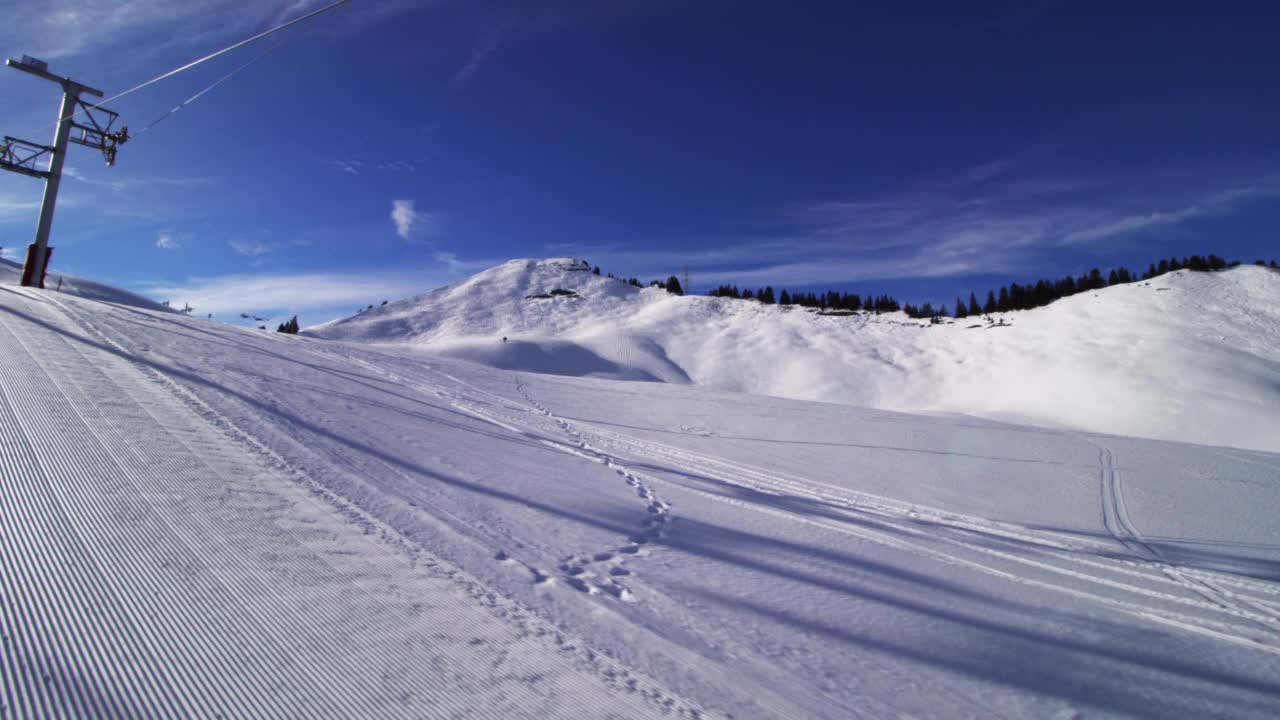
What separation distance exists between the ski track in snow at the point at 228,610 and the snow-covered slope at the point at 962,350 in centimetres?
4120

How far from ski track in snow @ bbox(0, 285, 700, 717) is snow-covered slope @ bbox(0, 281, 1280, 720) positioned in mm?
19

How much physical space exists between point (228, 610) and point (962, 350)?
209 ft

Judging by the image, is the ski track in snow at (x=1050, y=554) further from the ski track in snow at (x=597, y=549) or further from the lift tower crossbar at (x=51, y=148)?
the lift tower crossbar at (x=51, y=148)

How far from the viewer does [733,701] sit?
312 cm

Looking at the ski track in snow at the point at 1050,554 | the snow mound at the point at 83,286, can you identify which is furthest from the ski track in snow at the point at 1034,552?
the snow mound at the point at 83,286

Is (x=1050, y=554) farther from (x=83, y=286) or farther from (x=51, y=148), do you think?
(x=83, y=286)

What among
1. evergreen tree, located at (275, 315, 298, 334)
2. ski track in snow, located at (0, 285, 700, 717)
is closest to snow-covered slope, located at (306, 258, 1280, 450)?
evergreen tree, located at (275, 315, 298, 334)

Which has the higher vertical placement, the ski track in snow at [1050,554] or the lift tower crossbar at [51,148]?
the lift tower crossbar at [51,148]

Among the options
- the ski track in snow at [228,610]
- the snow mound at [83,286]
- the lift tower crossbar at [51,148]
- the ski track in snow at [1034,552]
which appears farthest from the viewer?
the snow mound at [83,286]

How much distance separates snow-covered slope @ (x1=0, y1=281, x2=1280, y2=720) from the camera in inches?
111

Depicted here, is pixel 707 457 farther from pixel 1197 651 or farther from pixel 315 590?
pixel 315 590

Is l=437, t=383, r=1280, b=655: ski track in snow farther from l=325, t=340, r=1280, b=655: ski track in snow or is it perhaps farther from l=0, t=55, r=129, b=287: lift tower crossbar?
l=0, t=55, r=129, b=287: lift tower crossbar

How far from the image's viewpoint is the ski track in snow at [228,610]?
8.14 ft

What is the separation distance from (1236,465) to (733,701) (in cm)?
1714
